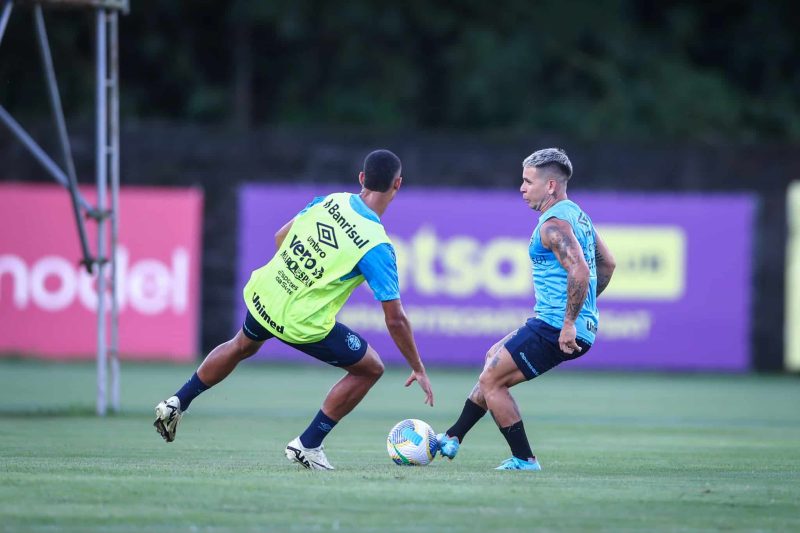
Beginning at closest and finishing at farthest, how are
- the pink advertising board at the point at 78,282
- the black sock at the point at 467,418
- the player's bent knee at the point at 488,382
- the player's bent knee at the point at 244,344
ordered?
1. the player's bent knee at the point at 488,382
2. the player's bent knee at the point at 244,344
3. the black sock at the point at 467,418
4. the pink advertising board at the point at 78,282

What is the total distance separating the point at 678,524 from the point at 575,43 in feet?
97.1

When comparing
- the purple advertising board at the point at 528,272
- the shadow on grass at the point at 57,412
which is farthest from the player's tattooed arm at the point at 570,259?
the purple advertising board at the point at 528,272

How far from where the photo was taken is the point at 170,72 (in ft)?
117

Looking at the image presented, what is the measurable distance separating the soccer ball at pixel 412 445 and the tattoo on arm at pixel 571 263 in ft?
4.24

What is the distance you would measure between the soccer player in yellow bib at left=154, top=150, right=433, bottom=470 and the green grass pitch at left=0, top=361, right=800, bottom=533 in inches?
20.5

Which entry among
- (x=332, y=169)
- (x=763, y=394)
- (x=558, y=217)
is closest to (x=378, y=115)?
(x=332, y=169)

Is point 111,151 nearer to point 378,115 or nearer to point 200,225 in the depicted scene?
point 200,225

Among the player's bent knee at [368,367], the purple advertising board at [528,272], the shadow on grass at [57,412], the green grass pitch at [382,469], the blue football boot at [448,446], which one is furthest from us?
the purple advertising board at [528,272]

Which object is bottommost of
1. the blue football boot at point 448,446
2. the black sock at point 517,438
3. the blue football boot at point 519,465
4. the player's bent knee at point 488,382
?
the blue football boot at point 519,465

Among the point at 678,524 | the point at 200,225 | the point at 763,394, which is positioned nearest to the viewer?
the point at 678,524

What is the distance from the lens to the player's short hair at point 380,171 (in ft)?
30.9

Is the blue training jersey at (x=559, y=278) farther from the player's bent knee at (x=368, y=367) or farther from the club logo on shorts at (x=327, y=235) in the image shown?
the club logo on shorts at (x=327, y=235)

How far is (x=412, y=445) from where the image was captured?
32.4ft

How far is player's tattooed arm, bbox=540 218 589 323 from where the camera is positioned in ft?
30.8
